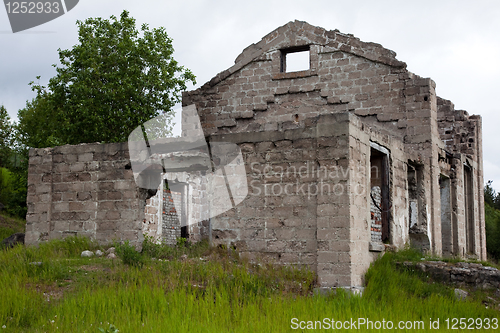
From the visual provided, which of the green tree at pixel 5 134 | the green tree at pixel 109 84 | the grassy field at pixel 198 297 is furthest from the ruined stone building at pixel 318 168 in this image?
the green tree at pixel 5 134

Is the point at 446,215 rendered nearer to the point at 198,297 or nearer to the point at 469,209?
the point at 469,209

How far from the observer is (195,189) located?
21.5 meters

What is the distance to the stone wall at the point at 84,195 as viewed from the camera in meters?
10.8

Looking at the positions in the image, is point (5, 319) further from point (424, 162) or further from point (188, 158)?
point (424, 162)

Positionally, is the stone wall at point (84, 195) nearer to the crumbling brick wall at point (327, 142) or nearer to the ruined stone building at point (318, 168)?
the ruined stone building at point (318, 168)

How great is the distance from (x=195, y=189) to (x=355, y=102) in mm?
9454

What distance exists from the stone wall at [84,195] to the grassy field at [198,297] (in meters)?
1.33

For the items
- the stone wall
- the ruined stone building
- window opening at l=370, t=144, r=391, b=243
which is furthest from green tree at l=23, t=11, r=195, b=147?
window opening at l=370, t=144, r=391, b=243

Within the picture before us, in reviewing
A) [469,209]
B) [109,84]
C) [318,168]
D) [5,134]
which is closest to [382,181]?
[318,168]

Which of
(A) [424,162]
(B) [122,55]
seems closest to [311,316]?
(A) [424,162]

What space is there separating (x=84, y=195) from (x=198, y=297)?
182 inches

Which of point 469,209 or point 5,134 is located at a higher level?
point 5,134

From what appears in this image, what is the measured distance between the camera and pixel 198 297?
7590mm

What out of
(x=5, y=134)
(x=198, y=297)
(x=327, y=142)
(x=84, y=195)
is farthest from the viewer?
(x=5, y=134)
